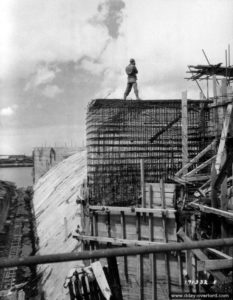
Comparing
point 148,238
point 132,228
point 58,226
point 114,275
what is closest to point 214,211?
point 148,238

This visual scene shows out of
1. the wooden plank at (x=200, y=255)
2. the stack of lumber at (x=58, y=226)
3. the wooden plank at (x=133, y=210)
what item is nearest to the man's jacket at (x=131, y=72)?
the wooden plank at (x=133, y=210)

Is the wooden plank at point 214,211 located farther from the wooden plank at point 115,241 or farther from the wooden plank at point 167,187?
the wooden plank at point 115,241

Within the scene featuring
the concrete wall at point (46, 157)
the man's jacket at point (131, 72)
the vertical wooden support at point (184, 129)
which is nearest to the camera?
the vertical wooden support at point (184, 129)

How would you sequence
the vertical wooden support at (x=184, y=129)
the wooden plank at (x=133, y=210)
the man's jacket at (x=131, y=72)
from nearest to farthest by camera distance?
1. the wooden plank at (x=133, y=210)
2. the vertical wooden support at (x=184, y=129)
3. the man's jacket at (x=131, y=72)

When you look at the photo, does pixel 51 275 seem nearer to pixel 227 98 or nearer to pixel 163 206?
pixel 163 206

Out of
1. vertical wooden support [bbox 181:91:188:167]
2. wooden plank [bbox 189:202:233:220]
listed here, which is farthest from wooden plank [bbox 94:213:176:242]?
vertical wooden support [bbox 181:91:188:167]

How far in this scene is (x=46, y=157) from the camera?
47.4 m

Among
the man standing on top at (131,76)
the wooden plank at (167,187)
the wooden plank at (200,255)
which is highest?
the man standing on top at (131,76)

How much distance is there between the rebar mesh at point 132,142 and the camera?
12070 millimetres

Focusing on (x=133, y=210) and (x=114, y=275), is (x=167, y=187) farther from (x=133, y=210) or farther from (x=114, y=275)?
(x=114, y=275)

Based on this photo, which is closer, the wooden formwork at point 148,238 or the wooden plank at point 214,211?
the wooden plank at point 214,211

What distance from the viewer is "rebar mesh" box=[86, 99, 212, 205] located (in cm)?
1207

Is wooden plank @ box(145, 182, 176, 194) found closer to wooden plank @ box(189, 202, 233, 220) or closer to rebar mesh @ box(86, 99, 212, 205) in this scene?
wooden plank @ box(189, 202, 233, 220)

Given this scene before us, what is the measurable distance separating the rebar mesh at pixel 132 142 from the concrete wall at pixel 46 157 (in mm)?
35690
